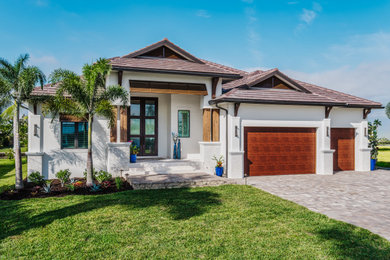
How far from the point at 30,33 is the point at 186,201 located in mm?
12547

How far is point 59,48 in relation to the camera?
634 inches

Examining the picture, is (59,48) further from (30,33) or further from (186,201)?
(186,201)

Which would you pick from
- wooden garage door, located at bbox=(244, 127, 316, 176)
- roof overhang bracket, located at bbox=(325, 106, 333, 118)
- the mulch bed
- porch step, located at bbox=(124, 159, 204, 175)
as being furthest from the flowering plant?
roof overhang bracket, located at bbox=(325, 106, 333, 118)

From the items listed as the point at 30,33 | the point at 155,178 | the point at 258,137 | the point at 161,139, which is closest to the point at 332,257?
the point at 155,178

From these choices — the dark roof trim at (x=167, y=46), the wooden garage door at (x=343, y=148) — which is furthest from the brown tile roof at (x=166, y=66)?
the wooden garage door at (x=343, y=148)

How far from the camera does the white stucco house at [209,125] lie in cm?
1173

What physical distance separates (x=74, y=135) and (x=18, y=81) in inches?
132

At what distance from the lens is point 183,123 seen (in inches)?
562

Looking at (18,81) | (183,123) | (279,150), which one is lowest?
(279,150)

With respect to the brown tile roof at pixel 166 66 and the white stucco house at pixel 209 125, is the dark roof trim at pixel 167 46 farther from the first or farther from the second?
the brown tile roof at pixel 166 66

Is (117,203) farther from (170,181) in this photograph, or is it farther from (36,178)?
(36,178)

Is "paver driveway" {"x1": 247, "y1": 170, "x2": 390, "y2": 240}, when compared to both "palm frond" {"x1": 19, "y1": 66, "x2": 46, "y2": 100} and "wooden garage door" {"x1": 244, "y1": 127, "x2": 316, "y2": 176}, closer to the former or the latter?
"wooden garage door" {"x1": 244, "y1": 127, "x2": 316, "y2": 176}

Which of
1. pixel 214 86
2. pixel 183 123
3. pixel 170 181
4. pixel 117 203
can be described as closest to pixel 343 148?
pixel 214 86

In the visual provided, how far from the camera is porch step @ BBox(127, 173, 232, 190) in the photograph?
9.75 m
